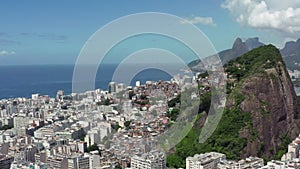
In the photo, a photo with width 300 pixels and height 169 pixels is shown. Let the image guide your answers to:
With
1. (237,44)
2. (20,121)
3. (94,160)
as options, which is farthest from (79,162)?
(237,44)

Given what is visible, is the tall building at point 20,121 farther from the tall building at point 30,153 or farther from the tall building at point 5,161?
the tall building at point 5,161

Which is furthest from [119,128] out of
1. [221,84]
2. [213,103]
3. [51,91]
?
[51,91]

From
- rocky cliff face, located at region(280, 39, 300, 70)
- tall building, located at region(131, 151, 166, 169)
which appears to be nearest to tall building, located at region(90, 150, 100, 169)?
tall building, located at region(131, 151, 166, 169)

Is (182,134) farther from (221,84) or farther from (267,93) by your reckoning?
(267,93)

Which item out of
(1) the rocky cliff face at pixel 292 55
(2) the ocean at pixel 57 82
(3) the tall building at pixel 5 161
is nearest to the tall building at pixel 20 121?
(2) the ocean at pixel 57 82

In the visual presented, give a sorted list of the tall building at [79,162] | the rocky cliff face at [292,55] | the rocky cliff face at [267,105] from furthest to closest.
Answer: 1. the rocky cliff face at [292,55]
2. the rocky cliff face at [267,105]
3. the tall building at [79,162]

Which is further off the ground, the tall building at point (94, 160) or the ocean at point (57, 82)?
the ocean at point (57, 82)
